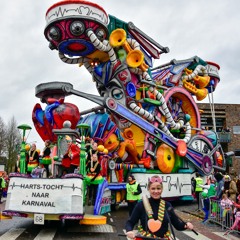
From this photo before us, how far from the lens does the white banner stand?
873cm

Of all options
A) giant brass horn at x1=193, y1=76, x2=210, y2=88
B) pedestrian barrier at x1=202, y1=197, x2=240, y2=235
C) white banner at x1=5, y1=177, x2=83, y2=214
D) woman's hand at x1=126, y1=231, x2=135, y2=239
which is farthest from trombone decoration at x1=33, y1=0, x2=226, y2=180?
woman's hand at x1=126, y1=231, x2=135, y2=239

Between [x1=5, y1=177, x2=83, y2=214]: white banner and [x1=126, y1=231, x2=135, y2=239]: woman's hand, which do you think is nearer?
[x1=126, y1=231, x2=135, y2=239]: woman's hand

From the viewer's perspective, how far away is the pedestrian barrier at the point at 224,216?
32.6 ft

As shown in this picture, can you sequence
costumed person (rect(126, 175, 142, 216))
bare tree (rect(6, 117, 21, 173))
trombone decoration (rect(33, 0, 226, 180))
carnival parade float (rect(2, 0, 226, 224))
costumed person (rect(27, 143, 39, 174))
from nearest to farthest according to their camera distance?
costumed person (rect(126, 175, 142, 216)) → costumed person (rect(27, 143, 39, 174)) → carnival parade float (rect(2, 0, 226, 224)) → trombone decoration (rect(33, 0, 226, 180)) → bare tree (rect(6, 117, 21, 173))

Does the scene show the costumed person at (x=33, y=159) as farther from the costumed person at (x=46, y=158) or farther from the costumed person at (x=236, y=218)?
the costumed person at (x=236, y=218)

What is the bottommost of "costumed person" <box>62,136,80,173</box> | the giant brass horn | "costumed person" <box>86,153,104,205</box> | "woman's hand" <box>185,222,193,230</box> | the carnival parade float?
"woman's hand" <box>185,222,193,230</box>

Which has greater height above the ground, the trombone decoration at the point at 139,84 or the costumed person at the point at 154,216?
the trombone decoration at the point at 139,84

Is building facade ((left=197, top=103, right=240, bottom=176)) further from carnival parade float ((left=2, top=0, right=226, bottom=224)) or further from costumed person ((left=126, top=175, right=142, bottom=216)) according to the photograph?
costumed person ((left=126, top=175, right=142, bottom=216))

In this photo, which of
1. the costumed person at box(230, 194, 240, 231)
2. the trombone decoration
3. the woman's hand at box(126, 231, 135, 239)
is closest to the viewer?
the woman's hand at box(126, 231, 135, 239)

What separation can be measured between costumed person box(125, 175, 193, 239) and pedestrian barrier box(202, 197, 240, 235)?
664cm

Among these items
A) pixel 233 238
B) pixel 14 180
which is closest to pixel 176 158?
pixel 233 238

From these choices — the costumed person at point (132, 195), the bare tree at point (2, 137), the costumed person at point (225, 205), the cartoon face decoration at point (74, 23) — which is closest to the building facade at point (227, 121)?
the bare tree at point (2, 137)

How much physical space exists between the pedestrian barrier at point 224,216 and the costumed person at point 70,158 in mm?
4908

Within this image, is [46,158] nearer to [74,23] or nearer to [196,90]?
[74,23]
